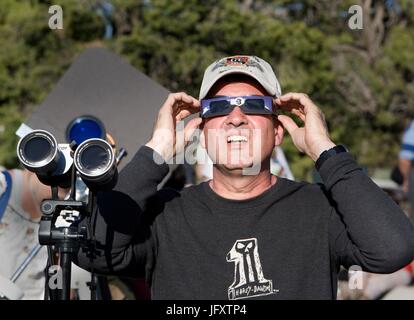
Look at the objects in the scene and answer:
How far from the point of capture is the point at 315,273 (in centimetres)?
293

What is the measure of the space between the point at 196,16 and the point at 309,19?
2581 mm

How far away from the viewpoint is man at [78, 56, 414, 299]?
288 centimetres

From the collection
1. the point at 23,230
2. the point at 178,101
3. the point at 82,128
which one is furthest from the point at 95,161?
the point at 23,230

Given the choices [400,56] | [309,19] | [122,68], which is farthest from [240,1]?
[122,68]

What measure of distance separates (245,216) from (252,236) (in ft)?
A: 0.30

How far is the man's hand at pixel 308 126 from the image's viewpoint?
3.12 meters

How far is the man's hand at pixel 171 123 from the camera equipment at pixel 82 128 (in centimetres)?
82

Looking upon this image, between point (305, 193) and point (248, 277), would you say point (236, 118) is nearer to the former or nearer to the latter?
point (305, 193)

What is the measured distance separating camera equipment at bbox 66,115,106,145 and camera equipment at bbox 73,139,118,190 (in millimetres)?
1431

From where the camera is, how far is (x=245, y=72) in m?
3.19

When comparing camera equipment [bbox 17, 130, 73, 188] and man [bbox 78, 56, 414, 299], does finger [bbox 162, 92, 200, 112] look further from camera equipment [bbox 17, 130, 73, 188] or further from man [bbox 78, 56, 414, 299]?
camera equipment [bbox 17, 130, 73, 188]

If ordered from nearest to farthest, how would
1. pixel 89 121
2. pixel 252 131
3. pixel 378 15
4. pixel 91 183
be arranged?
pixel 91 183 < pixel 252 131 < pixel 89 121 < pixel 378 15

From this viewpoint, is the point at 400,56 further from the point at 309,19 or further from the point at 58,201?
the point at 58,201

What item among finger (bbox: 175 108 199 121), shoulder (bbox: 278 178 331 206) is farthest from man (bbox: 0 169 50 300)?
shoulder (bbox: 278 178 331 206)
